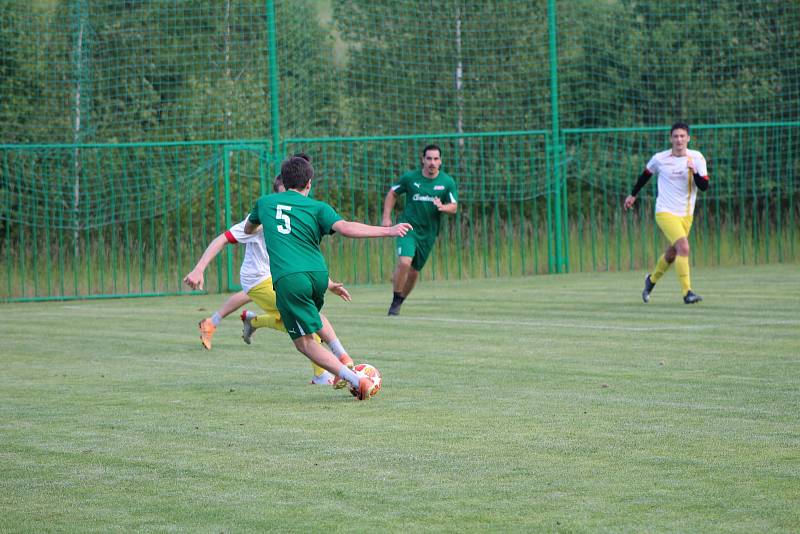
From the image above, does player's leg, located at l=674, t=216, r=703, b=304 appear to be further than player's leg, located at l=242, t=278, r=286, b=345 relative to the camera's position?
Yes

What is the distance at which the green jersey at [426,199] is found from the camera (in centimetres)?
1627

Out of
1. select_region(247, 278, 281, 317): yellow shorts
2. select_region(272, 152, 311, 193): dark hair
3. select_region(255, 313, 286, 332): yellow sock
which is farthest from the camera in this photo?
select_region(247, 278, 281, 317): yellow shorts

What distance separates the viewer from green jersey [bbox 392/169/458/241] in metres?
16.3

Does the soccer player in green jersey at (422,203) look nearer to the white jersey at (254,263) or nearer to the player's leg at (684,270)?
the player's leg at (684,270)

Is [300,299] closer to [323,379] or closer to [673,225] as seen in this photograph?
[323,379]

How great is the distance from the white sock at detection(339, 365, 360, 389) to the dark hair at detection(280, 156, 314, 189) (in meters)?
1.24

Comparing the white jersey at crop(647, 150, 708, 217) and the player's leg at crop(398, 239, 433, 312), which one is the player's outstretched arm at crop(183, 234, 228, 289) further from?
the white jersey at crop(647, 150, 708, 217)

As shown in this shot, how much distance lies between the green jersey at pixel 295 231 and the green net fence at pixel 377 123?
11.5 meters

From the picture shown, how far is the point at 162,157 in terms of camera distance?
21.7 m

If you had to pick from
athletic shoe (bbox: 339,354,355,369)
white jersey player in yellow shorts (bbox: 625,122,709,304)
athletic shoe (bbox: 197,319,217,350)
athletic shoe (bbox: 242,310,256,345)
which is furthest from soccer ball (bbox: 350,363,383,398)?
white jersey player in yellow shorts (bbox: 625,122,709,304)

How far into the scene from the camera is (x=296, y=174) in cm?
900

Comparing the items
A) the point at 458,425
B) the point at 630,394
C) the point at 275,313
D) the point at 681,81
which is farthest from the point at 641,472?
the point at 681,81

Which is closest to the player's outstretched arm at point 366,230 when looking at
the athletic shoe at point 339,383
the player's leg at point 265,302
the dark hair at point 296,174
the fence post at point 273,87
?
the dark hair at point 296,174

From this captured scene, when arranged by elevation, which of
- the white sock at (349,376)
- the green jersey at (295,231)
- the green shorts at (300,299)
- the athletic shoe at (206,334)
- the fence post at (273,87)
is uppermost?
the fence post at (273,87)
